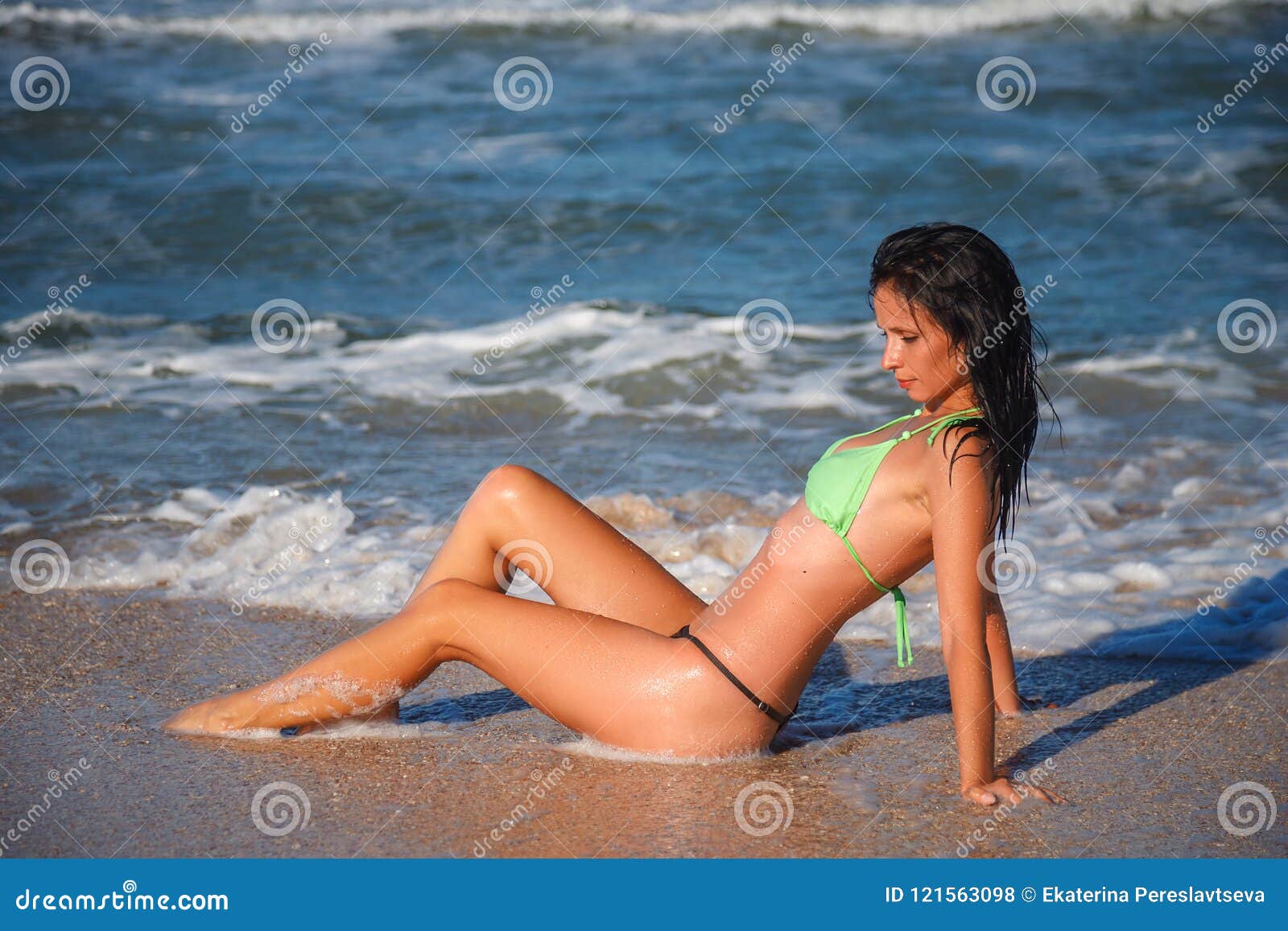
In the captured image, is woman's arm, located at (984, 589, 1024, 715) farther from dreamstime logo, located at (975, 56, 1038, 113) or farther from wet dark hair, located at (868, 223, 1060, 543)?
dreamstime logo, located at (975, 56, 1038, 113)

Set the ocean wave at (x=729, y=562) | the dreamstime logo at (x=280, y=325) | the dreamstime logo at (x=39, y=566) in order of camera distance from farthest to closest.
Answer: the dreamstime logo at (x=280, y=325) → the dreamstime logo at (x=39, y=566) → the ocean wave at (x=729, y=562)

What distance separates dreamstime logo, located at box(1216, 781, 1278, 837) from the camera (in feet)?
9.86


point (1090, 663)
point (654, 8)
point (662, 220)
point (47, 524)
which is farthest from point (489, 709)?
point (654, 8)

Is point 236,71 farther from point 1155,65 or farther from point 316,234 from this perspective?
point 1155,65

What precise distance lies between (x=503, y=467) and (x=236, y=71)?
42.6 feet

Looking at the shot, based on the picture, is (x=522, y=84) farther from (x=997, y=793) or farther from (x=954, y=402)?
(x=997, y=793)

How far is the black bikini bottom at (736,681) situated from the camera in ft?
10.4

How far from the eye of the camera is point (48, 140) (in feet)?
41.0
